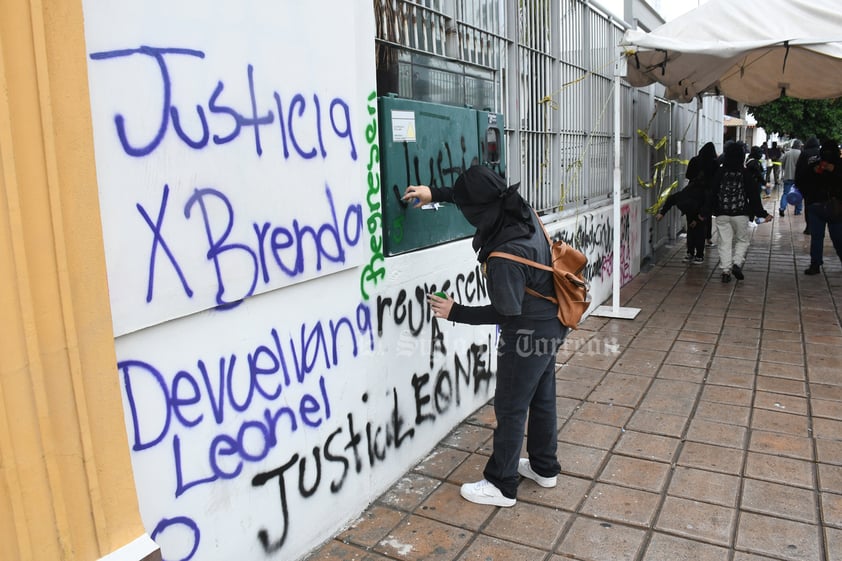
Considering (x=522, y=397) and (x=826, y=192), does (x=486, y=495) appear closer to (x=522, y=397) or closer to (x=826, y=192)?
(x=522, y=397)

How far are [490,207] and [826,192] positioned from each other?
6.91 metres

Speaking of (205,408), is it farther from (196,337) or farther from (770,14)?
(770,14)

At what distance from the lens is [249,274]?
2.50m

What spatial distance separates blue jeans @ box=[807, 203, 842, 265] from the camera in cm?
826

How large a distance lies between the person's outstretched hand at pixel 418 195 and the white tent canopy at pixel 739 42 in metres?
4.01

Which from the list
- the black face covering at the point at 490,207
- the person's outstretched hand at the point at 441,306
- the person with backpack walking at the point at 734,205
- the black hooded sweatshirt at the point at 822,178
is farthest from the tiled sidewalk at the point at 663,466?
the black hooded sweatshirt at the point at 822,178

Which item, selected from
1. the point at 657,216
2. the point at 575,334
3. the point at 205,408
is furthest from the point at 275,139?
the point at 657,216

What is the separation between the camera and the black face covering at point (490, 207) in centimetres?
301

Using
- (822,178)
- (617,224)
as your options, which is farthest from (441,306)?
(822,178)

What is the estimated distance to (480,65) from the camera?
14.5 ft

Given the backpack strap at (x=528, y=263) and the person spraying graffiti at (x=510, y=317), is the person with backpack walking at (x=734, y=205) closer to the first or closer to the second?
the person spraying graffiti at (x=510, y=317)

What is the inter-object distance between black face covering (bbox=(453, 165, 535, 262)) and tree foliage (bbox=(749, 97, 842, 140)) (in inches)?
781

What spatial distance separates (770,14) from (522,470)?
524 cm

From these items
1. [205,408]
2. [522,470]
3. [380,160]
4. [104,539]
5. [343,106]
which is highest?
[343,106]
